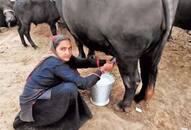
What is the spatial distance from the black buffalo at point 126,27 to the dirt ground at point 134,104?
0.41 meters

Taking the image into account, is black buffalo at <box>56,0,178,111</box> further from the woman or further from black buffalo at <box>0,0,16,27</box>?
black buffalo at <box>0,0,16,27</box>

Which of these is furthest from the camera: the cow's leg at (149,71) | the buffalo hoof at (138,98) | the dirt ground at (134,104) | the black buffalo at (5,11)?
the black buffalo at (5,11)

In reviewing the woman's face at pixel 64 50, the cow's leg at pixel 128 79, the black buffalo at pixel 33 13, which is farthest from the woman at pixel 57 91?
the black buffalo at pixel 33 13

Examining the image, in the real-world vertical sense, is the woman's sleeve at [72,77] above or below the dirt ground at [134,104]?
above

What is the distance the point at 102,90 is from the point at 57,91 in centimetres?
67

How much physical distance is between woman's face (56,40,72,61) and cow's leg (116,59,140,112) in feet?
1.58

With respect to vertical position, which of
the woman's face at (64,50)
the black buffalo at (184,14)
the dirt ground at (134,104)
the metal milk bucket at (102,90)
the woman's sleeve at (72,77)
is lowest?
the dirt ground at (134,104)

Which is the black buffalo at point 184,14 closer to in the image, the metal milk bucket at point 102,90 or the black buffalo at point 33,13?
the metal milk bucket at point 102,90

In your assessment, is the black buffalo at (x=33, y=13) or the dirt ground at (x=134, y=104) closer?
the dirt ground at (x=134, y=104)

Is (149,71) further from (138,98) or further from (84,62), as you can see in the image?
(84,62)

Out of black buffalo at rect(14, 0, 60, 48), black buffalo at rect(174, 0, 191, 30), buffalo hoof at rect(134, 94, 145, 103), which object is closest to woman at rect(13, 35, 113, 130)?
buffalo hoof at rect(134, 94, 145, 103)

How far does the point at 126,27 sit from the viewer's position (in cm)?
284

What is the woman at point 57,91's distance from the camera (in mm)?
3039

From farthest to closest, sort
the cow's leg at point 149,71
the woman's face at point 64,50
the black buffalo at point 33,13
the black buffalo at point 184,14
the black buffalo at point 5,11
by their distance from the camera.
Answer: the black buffalo at point 5,11
the black buffalo at point 33,13
the black buffalo at point 184,14
the cow's leg at point 149,71
the woman's face at point 64,50
